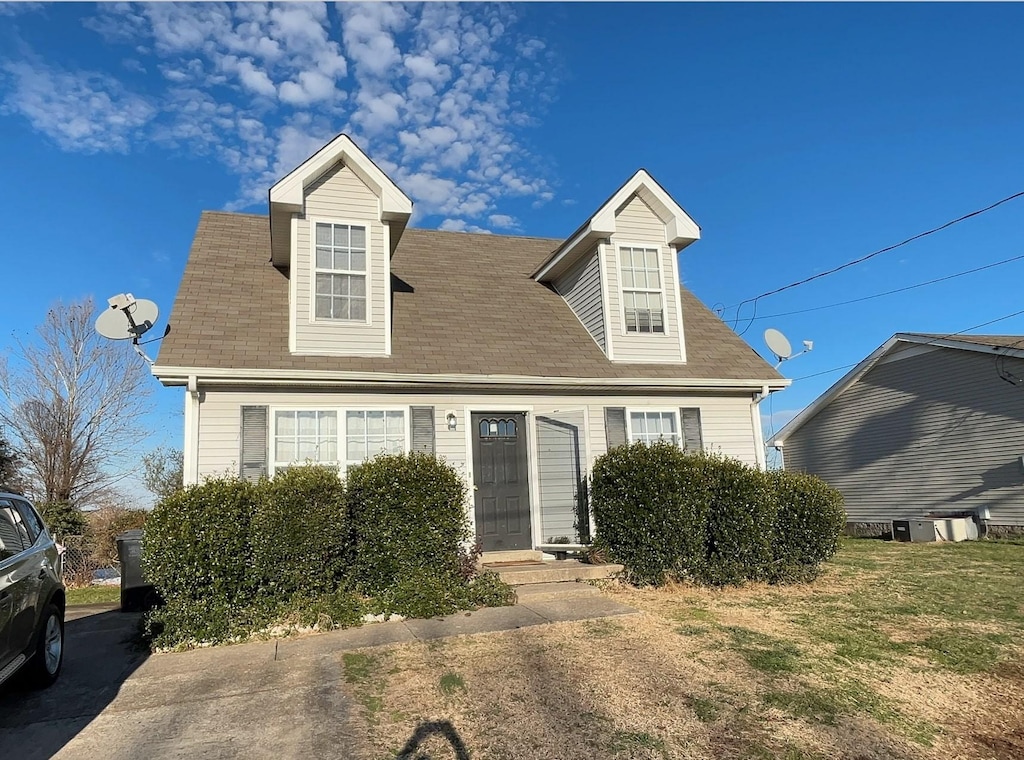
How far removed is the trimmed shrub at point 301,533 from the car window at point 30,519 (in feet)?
5.68

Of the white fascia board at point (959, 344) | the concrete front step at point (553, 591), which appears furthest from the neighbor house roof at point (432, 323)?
the white fascia board at point (959, 344)

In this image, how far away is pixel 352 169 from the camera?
916 centimetres

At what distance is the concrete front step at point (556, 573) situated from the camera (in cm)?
768

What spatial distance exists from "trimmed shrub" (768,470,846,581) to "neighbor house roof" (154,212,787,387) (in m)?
2.40

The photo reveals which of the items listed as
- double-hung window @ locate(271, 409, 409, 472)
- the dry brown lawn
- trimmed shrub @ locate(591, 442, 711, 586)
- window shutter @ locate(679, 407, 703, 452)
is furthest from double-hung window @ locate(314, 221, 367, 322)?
window shutter @ locate(679, 407, 703, 452)

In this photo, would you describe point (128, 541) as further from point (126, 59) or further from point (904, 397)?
point (904, 397)

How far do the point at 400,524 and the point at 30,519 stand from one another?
3.31 meters

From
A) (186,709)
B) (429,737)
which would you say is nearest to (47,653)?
(186,709)

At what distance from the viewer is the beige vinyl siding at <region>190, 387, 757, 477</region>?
25.2ft

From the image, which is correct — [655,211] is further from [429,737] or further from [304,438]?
[429,737]

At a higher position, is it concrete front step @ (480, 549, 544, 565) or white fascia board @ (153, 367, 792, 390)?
white fascia board @ (153, 367, 792, 390)

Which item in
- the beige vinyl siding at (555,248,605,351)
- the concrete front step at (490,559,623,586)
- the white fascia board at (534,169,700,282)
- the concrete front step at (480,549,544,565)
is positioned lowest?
the concrete front step at (490,559,623,586)

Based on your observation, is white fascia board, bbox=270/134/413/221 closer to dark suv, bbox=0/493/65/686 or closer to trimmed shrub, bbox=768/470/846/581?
dark suv, bbox=0/493/65/686

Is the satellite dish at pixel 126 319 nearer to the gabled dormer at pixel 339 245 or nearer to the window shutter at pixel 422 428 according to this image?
the gabled dormer at pixel 339 245
